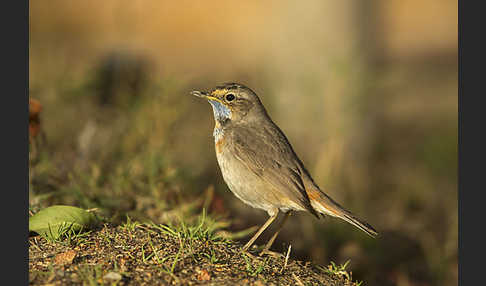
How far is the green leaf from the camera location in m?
4.05

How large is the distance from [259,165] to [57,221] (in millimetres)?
1772

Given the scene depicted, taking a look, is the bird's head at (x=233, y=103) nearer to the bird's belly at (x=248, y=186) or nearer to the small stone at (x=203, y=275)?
the bird's belly at (x=248, y=186)

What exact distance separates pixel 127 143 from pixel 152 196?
3.71ft

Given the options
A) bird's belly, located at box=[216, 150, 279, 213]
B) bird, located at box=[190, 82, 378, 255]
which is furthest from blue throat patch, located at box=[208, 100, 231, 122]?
bird's belly, located at box=[216, 150, 279, 213]

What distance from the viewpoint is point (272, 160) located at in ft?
16.2

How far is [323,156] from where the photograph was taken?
725 centimetres

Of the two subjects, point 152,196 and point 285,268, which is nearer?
point 285,268

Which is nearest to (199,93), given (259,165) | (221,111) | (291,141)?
(221,111)

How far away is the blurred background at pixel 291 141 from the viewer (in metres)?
5.97

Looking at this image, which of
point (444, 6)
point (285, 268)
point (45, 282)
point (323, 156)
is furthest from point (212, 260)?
point (444, 6)

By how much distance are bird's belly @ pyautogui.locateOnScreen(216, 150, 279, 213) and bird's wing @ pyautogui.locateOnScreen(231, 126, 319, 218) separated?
5cm

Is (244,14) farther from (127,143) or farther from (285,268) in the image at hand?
(285,268)

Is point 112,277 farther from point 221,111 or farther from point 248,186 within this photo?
point 221,111

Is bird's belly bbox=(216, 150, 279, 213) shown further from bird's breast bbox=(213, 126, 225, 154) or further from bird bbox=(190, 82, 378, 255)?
bird's breast bbox=(213, 126, 225, 154)
